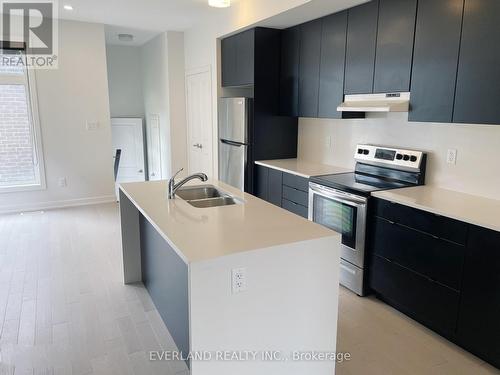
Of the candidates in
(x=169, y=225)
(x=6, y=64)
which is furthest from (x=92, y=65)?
(x=169, y=225)

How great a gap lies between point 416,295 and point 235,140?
8.62ft

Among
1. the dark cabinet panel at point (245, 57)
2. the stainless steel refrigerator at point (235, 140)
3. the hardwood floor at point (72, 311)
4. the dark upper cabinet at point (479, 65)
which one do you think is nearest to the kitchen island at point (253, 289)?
the hardwood floor at point (72, 311)

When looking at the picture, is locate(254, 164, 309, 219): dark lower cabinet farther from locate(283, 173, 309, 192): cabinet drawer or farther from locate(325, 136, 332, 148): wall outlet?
locate(325, 136, 332, 148): wall outlet

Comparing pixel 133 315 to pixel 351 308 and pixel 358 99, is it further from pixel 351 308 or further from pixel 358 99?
pixel 358 99

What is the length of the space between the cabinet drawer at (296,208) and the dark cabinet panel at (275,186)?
0.38 feet

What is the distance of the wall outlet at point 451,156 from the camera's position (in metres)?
2.83

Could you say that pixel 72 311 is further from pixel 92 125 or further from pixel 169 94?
pixel 169 94

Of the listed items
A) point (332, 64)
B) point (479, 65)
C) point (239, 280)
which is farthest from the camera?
point (332, 64)

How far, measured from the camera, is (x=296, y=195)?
12.1ft

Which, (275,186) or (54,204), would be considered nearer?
(275,186)

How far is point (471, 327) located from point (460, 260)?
398 millimetres

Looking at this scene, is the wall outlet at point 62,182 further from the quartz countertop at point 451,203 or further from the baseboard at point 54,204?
the quartz countertop at point 451,203

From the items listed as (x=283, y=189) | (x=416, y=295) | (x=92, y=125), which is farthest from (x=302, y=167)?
(x=92, y=125)

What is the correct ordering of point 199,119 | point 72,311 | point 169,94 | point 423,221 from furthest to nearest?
point 169,94, point 199,119, point 72,311, point 423,221
